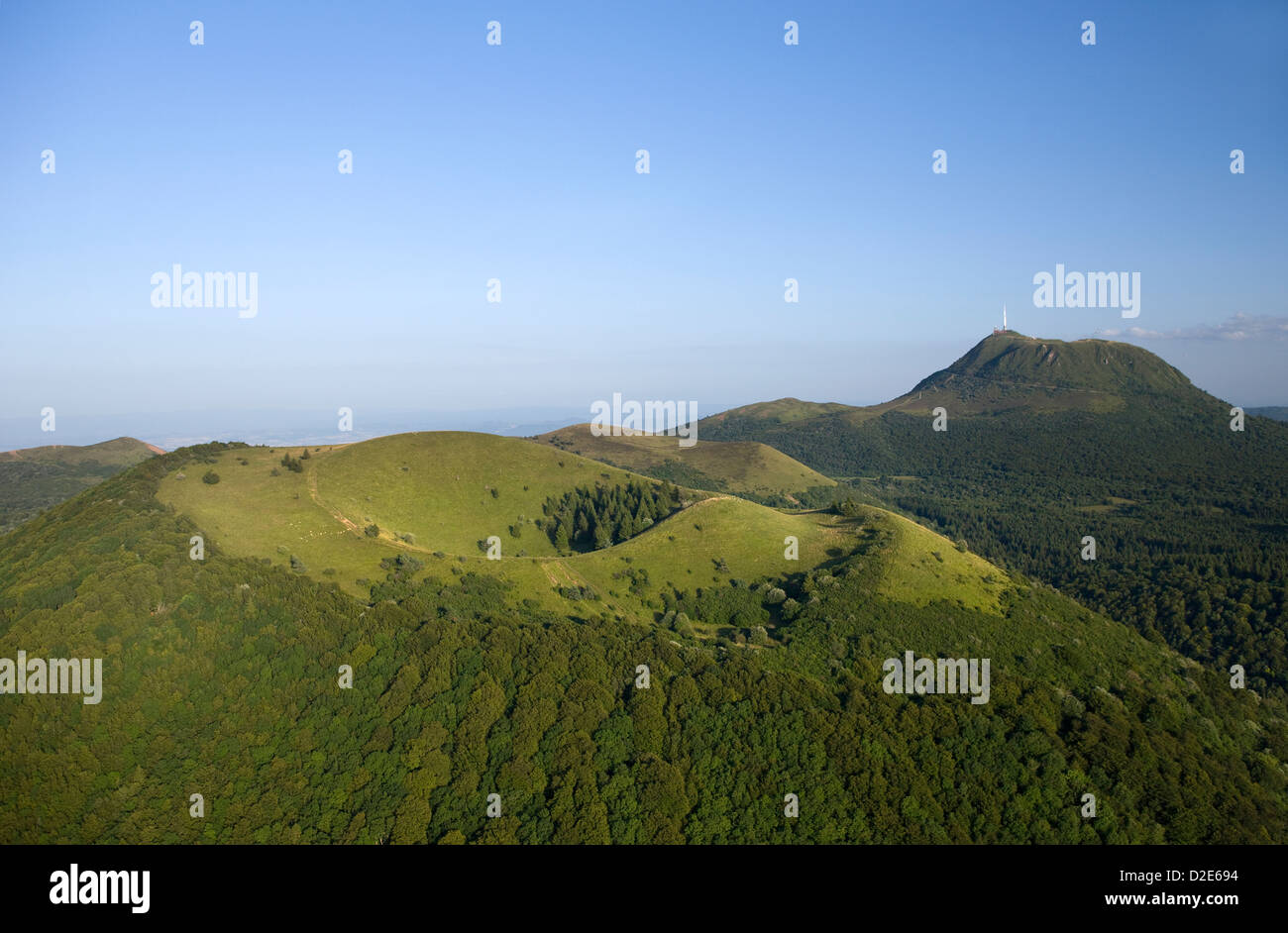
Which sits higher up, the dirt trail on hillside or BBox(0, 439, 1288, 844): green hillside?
the dirt trail on hillside

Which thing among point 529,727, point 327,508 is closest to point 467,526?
point 327,508

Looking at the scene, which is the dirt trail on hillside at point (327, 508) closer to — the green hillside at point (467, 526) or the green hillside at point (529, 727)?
the green hillside at point (467, 526)

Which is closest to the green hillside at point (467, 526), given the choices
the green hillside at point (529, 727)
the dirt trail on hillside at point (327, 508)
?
the dirt trail on hillside at point (327, 508)

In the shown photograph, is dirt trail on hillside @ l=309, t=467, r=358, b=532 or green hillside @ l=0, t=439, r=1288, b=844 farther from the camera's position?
dirt trail on hillside @ l=309, t=467, r=358, b=532

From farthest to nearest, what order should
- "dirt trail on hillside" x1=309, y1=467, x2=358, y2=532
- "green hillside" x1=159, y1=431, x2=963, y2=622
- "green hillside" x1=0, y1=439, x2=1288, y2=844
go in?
"dirt trail on hillside" x1=309, y1=467, x2=358, y2=532
"green hillside" x1=159, y1=431, x2=963, y2=622
"green hillside" x1=0, y1=439, x2=1288, y2=844

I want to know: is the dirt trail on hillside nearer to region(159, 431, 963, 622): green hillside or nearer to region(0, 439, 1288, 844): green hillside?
region(159, 431, 963, 622): green hillside

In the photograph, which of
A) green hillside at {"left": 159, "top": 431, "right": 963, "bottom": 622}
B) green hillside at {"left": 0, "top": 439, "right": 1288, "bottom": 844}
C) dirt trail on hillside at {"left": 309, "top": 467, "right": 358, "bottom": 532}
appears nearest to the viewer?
green hillside at {"left": 0, "top": 439, "right": 1288, "bottom": 844}

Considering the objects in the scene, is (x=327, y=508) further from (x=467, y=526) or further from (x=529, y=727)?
(x=529, y=727)

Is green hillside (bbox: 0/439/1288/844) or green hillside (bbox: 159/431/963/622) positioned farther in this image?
green hillside (bbox: 159/431/963/622)

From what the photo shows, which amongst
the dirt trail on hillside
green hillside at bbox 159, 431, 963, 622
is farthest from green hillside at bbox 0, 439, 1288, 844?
the dirt trail on hillside
